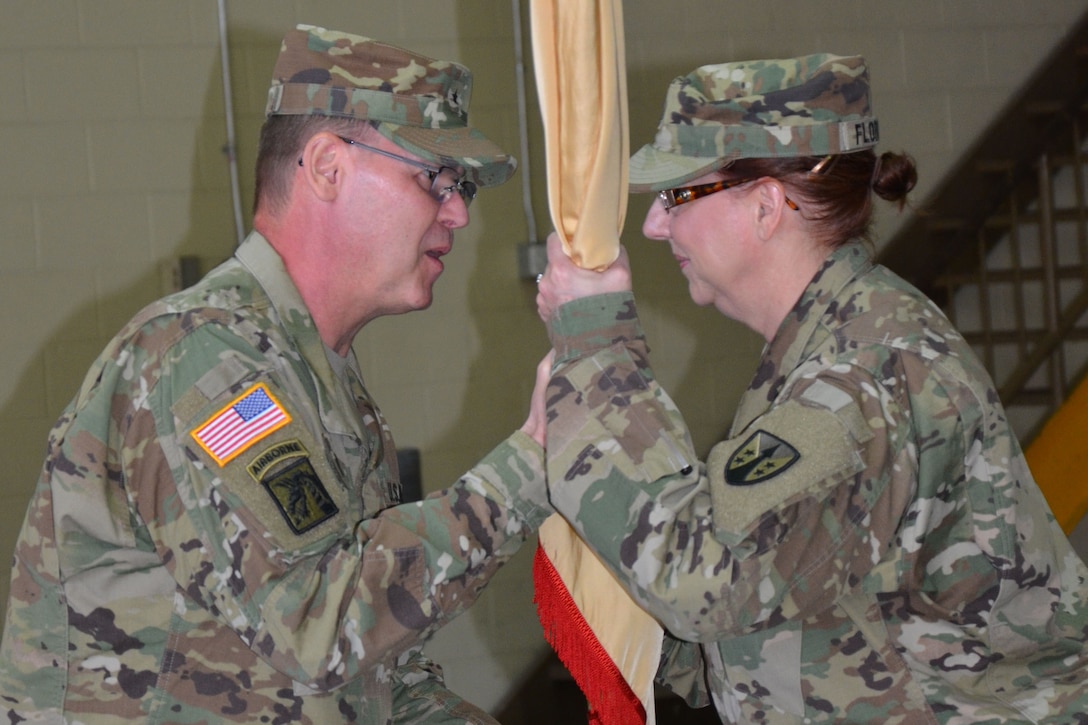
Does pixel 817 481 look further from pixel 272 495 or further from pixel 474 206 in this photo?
pixel 474 206

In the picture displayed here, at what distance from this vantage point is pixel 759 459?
157 centimetres

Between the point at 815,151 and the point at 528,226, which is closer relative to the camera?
the point at 815,151

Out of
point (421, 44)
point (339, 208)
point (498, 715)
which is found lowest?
point (498, 715)

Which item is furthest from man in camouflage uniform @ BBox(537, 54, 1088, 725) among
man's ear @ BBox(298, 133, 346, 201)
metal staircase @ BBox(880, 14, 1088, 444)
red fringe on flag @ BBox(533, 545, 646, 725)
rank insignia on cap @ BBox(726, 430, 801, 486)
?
metal staircase @ BBox(880, 14, 1088, 444)

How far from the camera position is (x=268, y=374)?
1685 millimetres

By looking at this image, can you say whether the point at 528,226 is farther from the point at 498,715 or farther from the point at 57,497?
the point at 57,497

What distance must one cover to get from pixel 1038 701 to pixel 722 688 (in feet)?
1.46

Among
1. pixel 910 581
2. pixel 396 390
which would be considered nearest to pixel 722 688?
pixel 910 581

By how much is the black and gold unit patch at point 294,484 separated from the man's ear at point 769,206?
0.79m

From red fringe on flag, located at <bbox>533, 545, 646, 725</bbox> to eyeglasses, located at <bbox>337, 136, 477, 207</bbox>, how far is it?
63 centimetres

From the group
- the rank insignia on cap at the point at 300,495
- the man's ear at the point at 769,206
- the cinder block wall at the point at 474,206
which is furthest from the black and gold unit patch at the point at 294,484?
the cinder block wall at the point at 474,206

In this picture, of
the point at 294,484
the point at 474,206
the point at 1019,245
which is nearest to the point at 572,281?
the point at 294,484

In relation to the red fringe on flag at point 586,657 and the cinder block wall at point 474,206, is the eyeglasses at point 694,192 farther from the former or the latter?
the cinder block wall at point 474,206

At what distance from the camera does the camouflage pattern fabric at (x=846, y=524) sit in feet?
5.08
